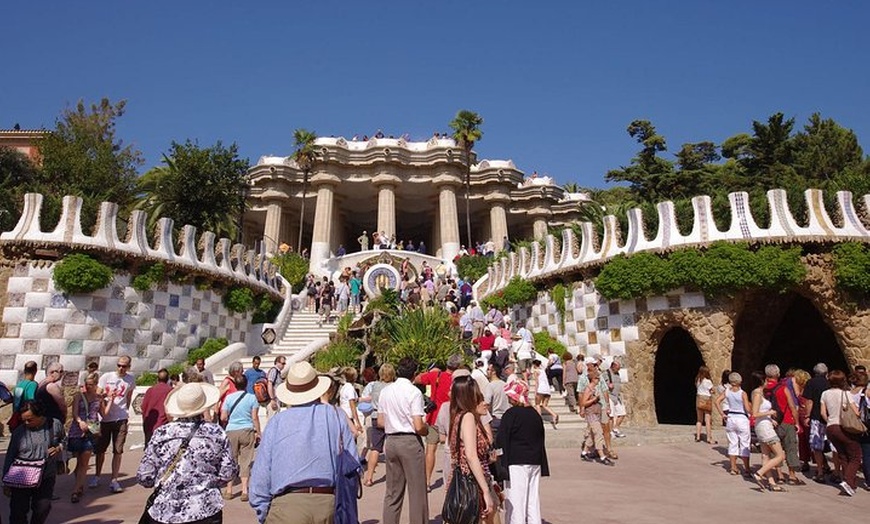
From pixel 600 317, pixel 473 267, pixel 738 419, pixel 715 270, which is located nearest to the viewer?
pixel 738 419

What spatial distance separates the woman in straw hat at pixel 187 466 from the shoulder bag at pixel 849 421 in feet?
26.0

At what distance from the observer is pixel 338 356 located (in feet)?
54.4

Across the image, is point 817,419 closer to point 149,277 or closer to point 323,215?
point 149,277

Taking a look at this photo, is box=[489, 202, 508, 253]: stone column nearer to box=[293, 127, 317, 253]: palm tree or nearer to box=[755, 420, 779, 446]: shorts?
box=[293, 127, 317, 253]: palm tree

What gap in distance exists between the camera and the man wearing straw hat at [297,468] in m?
3.22

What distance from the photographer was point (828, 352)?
17.1 m

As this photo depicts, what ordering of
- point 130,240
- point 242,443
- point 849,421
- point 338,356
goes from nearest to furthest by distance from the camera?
point 242,443 < point 849,421 < point 130,240 < point 338,356

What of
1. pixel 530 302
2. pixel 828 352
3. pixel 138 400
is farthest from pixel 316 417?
pixel 828 352

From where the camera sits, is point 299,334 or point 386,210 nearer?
point 299,334

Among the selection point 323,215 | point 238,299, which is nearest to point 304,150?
point 323,215

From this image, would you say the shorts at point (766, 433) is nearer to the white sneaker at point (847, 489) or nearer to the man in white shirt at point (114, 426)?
the white sneaker at point (847, 489)

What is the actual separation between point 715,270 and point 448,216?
26898mm

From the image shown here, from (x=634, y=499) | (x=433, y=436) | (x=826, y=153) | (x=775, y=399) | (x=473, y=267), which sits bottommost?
(x=634, y=499)

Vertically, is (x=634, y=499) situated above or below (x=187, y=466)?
below
